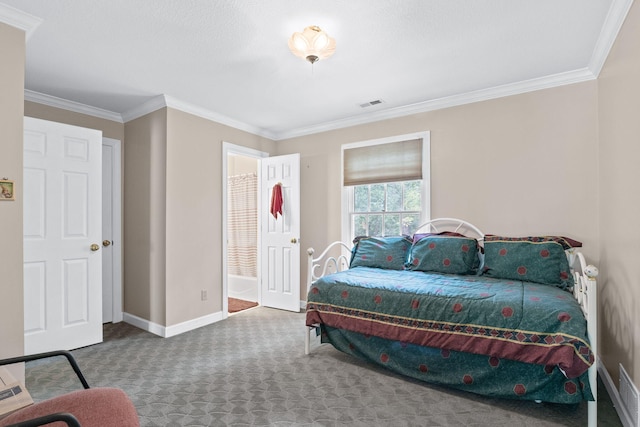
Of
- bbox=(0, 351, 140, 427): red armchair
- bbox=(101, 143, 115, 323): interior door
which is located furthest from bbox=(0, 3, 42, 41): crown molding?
bbox=(0, 351, 140, 427): red armchair

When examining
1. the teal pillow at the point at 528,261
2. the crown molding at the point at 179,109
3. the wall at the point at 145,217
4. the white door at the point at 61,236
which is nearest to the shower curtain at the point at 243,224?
the crown molding at the point at 179,109

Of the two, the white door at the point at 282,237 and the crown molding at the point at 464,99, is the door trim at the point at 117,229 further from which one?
the crown molding at the point at 464,99

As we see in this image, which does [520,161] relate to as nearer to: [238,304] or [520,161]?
[520,161]

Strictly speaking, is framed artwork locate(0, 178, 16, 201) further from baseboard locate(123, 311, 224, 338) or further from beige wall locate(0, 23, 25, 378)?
baseboard locate(123, 311, 224, 338)

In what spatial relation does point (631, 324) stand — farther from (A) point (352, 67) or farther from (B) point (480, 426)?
(A) point (352, 67)

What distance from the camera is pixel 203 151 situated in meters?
3.93

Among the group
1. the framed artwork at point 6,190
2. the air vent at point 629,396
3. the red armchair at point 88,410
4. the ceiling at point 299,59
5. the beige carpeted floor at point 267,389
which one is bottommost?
the beige carpeted floor at point 267,389

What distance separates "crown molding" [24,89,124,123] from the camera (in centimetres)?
334

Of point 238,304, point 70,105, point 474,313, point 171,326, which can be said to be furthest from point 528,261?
point 70,105

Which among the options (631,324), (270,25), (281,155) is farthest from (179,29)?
(631,324)

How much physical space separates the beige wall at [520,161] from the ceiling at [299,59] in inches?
6.4

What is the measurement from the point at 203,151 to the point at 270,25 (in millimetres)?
2061

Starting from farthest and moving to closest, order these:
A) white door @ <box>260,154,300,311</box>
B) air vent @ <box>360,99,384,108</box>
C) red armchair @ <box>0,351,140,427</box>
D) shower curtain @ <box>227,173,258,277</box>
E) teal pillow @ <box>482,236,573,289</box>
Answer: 1. shower curtain @ <box>227,173,258,277</box>
2. white door @ <box>260,154,300,311</box>
3. air vent @ <box>360,99,384,108</box>
4. teal pillow @ <box>482,236,573,289</box>
5. red armchair @ <box>0,351,140,427</box>

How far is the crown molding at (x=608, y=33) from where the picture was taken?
199 cm
